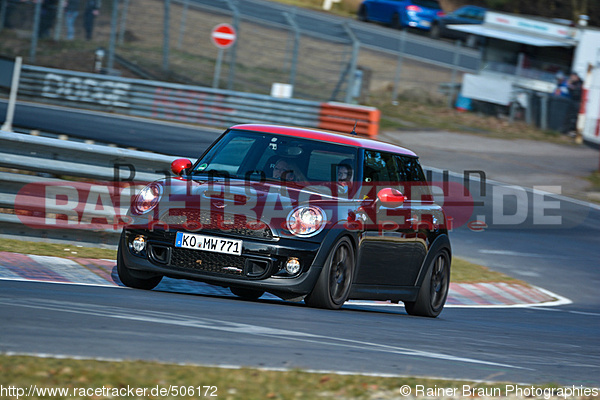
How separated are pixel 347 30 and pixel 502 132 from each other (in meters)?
6.62

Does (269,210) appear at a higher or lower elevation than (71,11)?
lower

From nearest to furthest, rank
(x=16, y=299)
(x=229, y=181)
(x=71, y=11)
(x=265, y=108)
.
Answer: (x=16, y=299) → (x=229, y=181) → (x=265, y=108) → (x=71, y=11)

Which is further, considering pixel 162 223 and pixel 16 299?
pixel 162 223

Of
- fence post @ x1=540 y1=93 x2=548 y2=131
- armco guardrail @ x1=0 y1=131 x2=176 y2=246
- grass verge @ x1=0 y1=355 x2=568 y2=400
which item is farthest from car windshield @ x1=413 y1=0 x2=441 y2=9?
grass verge @ x1=0 y1=355 x2=568 y2=400

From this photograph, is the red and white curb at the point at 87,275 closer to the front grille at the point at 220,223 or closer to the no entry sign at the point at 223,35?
the front grille at the point at 220,223

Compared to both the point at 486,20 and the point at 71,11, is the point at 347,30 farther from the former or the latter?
the point at 486,20

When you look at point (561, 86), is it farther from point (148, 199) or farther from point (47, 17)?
point (148, 199)

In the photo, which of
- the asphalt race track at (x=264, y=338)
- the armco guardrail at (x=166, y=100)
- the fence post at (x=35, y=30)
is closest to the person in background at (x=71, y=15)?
the fence post at (x=35, y=30)

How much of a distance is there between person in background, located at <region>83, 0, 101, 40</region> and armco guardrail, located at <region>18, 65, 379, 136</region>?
3.45 meters

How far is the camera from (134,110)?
26.1 metres

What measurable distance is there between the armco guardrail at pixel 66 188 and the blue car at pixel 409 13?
33.8 metres

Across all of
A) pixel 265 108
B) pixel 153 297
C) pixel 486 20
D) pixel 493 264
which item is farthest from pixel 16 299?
pixel 486 20

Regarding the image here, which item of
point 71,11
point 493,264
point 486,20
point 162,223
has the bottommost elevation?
point 493,264

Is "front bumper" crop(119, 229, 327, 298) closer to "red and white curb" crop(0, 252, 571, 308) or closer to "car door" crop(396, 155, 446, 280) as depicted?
"red and white curb" crop(0, 252, 571, 308)
